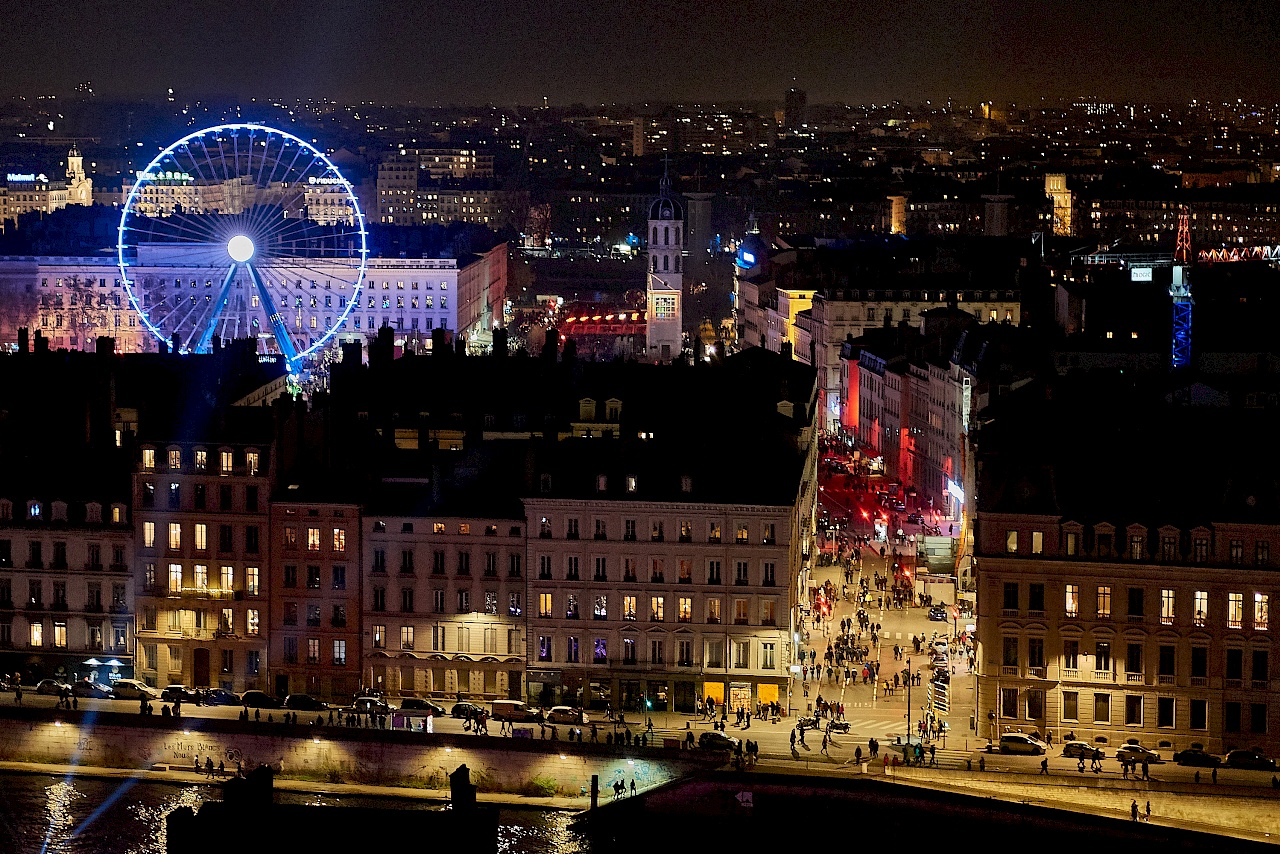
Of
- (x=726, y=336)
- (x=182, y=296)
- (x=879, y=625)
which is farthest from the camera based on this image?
(x=726, y=336)

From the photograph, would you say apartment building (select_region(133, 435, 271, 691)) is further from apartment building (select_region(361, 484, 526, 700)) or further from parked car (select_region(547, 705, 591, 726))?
parked car (select_region(547, 705, 591, 726))

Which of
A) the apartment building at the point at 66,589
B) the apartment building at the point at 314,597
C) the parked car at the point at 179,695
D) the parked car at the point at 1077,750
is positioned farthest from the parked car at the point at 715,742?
the apartment building at the point at 66,589

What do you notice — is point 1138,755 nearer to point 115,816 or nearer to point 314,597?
point 314,597

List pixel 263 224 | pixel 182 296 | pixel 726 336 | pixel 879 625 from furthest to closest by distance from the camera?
1. pixel 726 336
2. pixel 182 296
3. pixel 263 224
4. pixel 879 625

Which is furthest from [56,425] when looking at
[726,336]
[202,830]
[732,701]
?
[726,336]

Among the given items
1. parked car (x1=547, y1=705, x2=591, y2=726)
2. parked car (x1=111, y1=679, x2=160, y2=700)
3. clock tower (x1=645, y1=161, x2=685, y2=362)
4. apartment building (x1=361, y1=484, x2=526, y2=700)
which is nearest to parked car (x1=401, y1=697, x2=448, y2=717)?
apartment building (x1=361, y1=484, x2=526, y2=700)

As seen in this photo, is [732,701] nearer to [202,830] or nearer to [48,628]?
[48,628]
